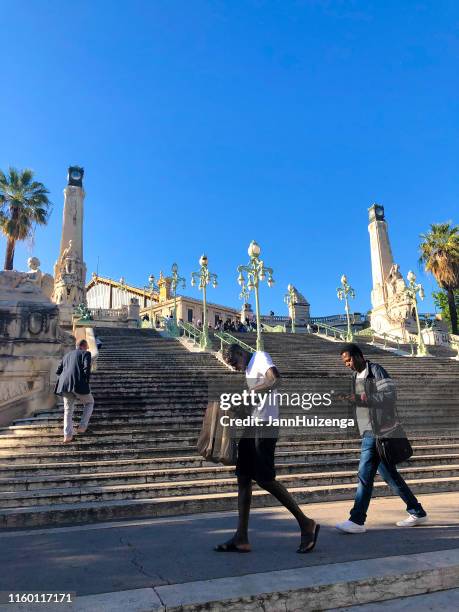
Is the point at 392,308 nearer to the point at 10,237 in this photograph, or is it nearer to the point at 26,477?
the point at 10,237

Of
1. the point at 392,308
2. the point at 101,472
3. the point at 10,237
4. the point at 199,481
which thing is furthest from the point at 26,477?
the point at 392,308

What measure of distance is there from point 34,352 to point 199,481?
171 inches

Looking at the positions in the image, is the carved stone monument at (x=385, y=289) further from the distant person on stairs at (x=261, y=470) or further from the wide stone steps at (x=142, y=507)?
the distant person on stairs at (x=261, y=470)

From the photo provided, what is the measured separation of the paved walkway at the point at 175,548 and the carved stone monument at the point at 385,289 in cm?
3054

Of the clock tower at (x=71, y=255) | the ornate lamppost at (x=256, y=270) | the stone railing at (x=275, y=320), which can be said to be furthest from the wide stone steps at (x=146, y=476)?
the stone railing at (x=275, y=320)

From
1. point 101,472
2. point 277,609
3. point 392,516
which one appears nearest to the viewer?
point 277,609

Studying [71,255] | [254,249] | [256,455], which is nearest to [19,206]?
[71,255]

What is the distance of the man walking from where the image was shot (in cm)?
399

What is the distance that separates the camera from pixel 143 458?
663 centimetres

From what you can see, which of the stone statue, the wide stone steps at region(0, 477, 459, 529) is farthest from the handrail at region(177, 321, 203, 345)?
the wide stone steps at region(0, 477, 459, 529)

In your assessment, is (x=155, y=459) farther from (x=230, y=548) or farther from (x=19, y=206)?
(x=19, y=206)

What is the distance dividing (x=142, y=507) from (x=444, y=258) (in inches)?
1383

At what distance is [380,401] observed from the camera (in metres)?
4.07

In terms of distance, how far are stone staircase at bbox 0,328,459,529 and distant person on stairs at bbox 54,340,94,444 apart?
30cm
